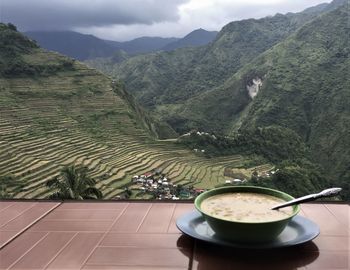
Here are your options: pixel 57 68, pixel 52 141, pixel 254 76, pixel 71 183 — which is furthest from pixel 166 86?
pixel 71 183

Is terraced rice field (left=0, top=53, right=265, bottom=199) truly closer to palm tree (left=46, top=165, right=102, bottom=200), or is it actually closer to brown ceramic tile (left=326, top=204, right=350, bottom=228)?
palm tree (left=46, top=165, right=102, bottom=200)

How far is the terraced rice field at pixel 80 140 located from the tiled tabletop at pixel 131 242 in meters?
19.9

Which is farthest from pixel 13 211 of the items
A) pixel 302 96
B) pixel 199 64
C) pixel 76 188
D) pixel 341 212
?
pixel 199 64

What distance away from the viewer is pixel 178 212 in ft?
7.75

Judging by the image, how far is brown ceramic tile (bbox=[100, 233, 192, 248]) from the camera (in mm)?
1928

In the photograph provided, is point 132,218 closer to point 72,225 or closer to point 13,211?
point 72,225

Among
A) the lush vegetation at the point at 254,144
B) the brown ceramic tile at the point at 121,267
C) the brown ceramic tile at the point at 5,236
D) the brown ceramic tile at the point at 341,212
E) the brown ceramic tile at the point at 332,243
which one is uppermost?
the brown ceramic tile at the point at 121,267

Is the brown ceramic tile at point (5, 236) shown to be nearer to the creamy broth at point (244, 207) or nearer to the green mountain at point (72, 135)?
the creamy broth at point (244, 207)

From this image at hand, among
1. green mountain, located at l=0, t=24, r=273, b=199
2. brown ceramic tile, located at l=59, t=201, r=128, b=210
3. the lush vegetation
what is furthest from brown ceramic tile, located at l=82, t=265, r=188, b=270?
the lush vegetation

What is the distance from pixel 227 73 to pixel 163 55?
28.1 meters

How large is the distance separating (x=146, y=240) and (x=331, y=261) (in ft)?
2.67

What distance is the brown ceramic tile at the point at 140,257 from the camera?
173 centimetres

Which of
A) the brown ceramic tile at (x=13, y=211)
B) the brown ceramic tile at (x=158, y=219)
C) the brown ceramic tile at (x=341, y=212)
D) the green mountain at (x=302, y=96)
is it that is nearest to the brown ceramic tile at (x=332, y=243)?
the brown ceramic tile at (x=341, y=212)

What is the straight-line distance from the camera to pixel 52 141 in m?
32.2
